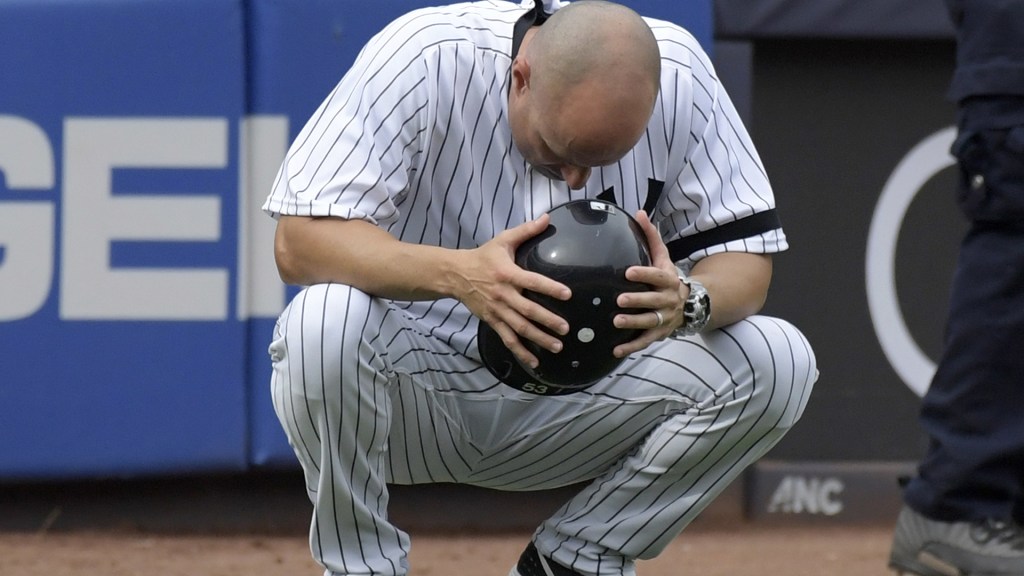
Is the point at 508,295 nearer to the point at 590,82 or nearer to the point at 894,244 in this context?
the point at 590,82

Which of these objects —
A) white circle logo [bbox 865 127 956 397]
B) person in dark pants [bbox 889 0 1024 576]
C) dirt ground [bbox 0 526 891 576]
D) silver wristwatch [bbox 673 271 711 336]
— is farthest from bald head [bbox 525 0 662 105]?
white circle logo [bbox 865 127 956 397]

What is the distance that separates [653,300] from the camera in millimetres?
2428

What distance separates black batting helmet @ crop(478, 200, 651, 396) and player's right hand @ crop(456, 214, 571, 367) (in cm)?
3

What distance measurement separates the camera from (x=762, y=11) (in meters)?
4.47

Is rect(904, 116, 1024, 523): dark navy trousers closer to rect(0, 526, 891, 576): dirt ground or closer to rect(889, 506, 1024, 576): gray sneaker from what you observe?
rect(889, 506, 1024, 576): gray sneaker

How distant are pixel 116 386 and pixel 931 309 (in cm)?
252

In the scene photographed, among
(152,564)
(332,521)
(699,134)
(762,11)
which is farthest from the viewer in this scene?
(762,11)

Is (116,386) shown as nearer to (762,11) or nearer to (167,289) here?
(167,289)

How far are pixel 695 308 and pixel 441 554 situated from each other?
5.77ft

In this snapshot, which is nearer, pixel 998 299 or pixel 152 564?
pixel 998 299

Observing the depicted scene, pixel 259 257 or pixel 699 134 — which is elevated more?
pixel 699 134

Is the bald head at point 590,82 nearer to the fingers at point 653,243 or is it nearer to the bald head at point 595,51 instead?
the bald head at point 595,51

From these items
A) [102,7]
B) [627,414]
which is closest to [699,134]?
[627,414]

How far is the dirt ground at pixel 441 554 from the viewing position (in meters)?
3.79
